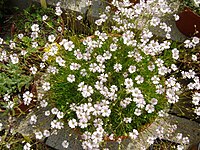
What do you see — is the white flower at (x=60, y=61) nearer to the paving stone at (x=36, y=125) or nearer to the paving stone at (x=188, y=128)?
the paving stone at (x=36, y=125)

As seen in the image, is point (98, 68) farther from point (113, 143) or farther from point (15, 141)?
Result: point (15, 141)

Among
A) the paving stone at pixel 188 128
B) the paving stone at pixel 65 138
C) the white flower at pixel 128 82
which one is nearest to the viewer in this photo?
the white flower at pixel 128 82

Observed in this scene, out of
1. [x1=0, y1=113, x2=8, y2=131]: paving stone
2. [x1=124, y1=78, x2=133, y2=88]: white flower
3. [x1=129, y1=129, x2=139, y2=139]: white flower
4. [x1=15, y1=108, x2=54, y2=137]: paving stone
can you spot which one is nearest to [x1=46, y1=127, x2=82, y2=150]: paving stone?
[x1=15, y1=108, x2=54, y2=137]: paving stone

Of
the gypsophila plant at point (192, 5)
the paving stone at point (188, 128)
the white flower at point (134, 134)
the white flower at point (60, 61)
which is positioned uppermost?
the gypsophila plant at point (192, 5)

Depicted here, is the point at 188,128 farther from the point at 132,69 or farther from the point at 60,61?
the point at 60,61

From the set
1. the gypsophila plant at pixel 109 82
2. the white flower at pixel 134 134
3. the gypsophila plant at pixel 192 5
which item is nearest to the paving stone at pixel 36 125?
the gypsophila plant at pixel 109 82

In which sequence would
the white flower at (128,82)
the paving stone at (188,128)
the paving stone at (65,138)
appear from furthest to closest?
1. the paving stone at (188,128)
2. the paving stone at (65,138)
3. the white flower at (128,82)

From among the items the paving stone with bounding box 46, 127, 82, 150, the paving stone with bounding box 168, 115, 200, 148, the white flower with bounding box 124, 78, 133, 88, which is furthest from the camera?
the paving stone with bounding box 168, 115, 200, 148

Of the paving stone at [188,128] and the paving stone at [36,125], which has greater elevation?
the paving stone at [36,125]

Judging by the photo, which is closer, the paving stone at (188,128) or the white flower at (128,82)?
the white flower at (128,82)

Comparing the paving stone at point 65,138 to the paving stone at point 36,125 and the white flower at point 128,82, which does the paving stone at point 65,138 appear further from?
the white flower at point 128,82

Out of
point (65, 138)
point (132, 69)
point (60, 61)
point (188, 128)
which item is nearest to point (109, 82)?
point (132, 69)

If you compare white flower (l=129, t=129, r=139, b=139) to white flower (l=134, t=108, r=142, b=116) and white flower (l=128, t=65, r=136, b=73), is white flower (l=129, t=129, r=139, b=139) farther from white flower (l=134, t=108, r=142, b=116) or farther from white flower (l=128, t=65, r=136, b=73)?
white flower (l=128, t=65, r=136, b=73)
